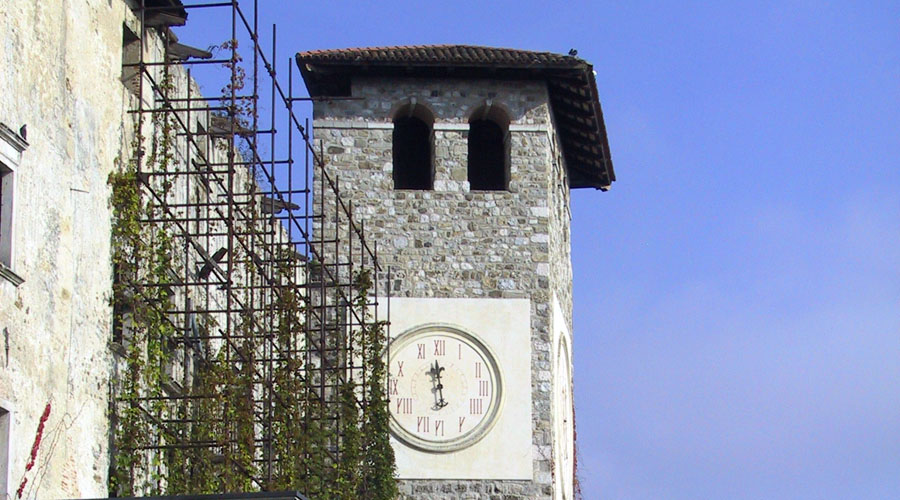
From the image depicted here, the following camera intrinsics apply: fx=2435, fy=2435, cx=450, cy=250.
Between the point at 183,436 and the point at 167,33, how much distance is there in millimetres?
3904

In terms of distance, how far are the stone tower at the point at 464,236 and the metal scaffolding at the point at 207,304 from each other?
1.51m

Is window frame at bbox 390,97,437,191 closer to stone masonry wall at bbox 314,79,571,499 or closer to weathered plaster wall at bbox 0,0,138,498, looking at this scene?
stone masonry wall at bbox 314,79,571,499

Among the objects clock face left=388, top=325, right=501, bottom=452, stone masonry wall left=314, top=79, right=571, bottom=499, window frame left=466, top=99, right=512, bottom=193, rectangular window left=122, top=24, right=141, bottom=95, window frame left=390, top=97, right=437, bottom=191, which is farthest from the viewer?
window frame left=466, top=99, right=512, bottom=193

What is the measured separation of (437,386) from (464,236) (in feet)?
6.50

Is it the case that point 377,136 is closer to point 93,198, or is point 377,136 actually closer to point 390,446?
point 390,446

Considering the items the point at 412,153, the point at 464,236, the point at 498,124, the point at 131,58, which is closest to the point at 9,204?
the point at 131,58

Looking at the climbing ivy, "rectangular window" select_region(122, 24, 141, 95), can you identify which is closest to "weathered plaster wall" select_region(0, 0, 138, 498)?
the climbing ivy

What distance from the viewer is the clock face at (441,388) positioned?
29.9 m

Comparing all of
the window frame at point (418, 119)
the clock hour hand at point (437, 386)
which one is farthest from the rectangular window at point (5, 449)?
the window frame at point (418, 119)

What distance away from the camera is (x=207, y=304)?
77.1ft

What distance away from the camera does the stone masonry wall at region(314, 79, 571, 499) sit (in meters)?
30.5

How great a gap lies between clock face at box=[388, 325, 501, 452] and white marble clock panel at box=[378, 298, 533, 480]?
10cm

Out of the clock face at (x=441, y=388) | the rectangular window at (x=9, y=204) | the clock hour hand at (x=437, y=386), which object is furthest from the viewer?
the clock hour hand at (x=437, y=386)

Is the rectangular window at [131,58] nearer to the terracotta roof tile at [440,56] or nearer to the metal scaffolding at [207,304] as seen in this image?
the metal scaffolding at [207,304]
